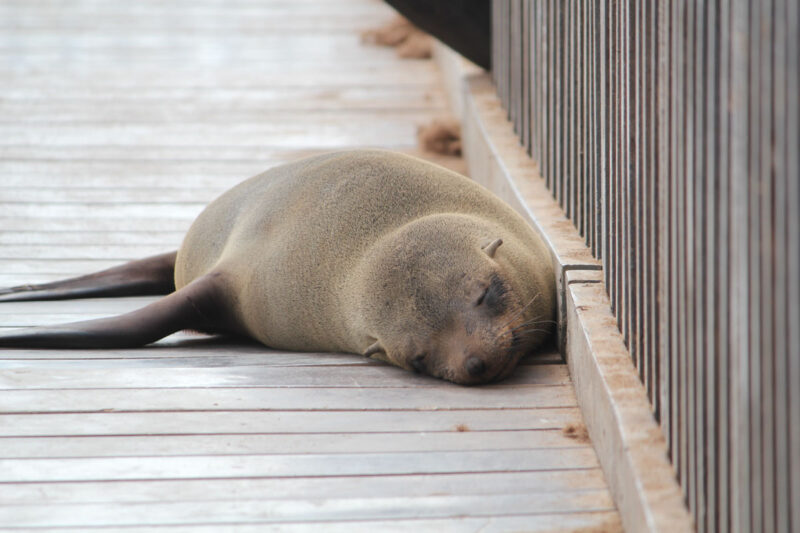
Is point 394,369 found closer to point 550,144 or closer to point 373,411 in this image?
point 373,411

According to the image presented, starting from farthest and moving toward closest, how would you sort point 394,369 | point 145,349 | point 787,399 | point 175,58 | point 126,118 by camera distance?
point 175,58
point 126,118
point 145,349
point 394,369
point 787,399

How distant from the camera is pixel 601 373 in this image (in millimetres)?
2496

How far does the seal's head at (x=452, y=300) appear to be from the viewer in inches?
120

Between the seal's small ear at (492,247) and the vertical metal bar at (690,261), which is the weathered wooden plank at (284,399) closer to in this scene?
the seal's small ear at (492,247)

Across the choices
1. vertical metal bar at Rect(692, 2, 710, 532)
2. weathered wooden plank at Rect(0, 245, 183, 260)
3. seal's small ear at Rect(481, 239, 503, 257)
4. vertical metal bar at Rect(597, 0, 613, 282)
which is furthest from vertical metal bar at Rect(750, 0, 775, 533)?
weathered wooden plank at Rect(0, 245, 183, 260)

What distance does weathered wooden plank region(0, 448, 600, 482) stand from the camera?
250cm

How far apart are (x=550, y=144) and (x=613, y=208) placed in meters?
1.35

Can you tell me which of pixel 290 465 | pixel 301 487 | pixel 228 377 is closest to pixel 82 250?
pixel 228 377

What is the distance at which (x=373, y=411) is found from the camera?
9.57 feet

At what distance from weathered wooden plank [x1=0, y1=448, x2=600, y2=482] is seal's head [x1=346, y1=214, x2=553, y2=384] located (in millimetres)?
486

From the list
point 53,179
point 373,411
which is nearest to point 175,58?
point 53,179

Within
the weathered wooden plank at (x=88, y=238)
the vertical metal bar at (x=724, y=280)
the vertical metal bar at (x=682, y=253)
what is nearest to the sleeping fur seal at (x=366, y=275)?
the weathered wooden plank at (x=88, y=238)

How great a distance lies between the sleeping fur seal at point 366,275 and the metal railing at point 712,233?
40 cm

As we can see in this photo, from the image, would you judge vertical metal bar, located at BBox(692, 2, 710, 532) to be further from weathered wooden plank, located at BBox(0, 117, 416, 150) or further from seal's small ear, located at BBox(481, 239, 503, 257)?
weathered wooden plank, located at BBox(0, 117, 416, 150)
